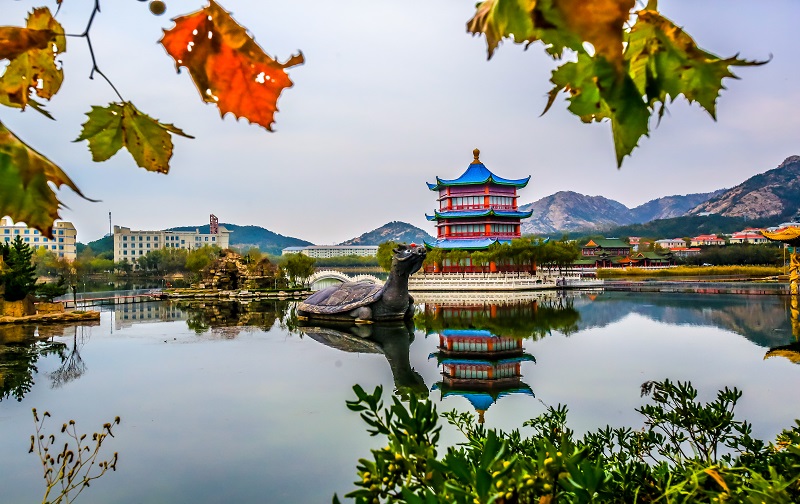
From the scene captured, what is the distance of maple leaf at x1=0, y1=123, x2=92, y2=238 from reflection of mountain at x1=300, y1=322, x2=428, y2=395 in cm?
584

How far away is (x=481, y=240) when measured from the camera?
2591 cm

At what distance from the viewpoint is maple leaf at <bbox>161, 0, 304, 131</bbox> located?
0.65 meters

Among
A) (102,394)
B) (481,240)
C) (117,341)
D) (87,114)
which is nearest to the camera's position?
(87,114)

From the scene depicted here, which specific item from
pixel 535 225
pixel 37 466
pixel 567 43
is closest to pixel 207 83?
pixel 567 43

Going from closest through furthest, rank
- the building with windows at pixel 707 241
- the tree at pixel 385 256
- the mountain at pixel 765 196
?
1. the tree at pixel 385 256
2. the building with windows at pixel 707 241
3. the mountain at pixel 765 196

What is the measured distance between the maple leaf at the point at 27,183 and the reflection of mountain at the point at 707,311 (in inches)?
420

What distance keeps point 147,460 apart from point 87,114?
4397 millimetres

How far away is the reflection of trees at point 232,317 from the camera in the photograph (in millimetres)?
11906

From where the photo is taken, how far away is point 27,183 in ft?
1.57

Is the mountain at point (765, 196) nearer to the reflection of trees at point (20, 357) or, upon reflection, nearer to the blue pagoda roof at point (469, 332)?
the blue pagoda roof at point (469, 332)

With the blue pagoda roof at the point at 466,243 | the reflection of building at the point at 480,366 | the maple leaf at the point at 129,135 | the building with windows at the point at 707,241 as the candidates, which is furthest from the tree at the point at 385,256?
the building with windows at the point at 707,241

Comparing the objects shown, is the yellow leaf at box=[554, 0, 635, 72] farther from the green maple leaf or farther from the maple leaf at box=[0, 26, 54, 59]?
the maple leaf at box=[0, 26, 54, 59]

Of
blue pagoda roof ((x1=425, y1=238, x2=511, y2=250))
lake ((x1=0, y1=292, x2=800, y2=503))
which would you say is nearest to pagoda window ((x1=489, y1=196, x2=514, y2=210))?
blue pagoda roof ((x1=425, y1=238, x2=511, y2=250))

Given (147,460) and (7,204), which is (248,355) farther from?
(7,204)
